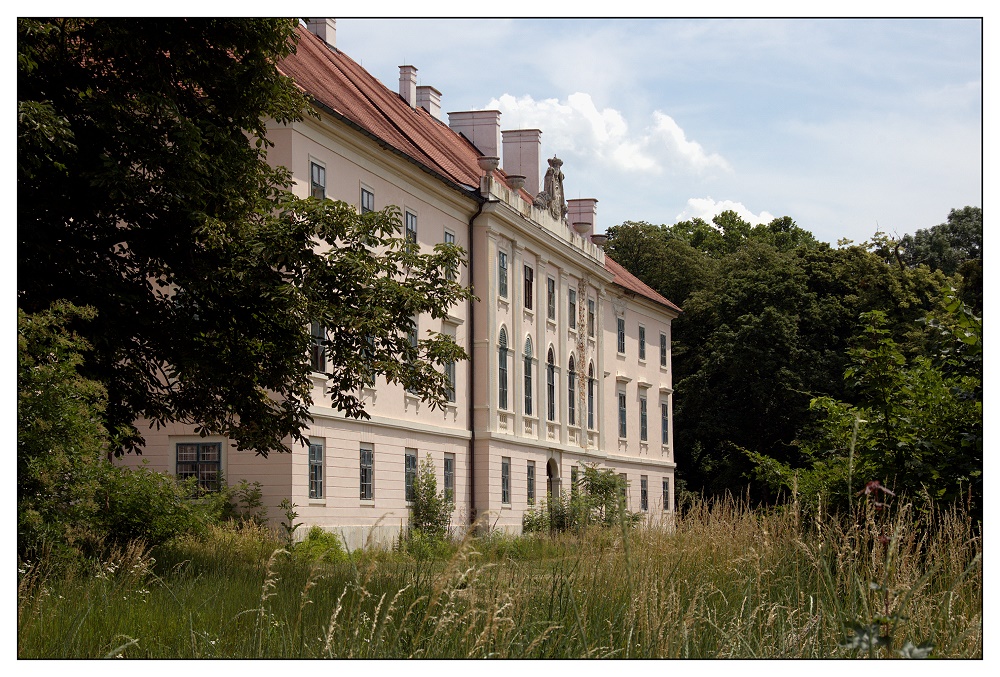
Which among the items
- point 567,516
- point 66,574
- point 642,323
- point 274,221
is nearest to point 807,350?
point 642,323

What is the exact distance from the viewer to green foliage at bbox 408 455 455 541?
31917mm

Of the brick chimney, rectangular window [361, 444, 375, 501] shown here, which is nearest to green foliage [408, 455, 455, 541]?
rectangular window [361, 444, 375, 501]

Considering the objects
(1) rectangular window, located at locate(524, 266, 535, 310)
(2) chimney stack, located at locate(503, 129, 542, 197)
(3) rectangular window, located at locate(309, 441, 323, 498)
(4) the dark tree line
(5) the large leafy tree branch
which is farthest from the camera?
(4) the dark tree line

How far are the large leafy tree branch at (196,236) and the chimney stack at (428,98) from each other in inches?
1068

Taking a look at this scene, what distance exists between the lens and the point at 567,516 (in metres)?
34.2

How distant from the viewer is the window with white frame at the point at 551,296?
4316 cm

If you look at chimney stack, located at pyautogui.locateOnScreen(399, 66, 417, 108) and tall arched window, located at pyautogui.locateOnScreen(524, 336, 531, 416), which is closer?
tall arched window, located at pyautogui.locateOnScreen(524, 336, 531, 416)

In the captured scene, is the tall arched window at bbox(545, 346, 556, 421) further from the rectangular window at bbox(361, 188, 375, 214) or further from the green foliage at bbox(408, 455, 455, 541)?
the rectangular window at bbox(361, 188, 375, 214)

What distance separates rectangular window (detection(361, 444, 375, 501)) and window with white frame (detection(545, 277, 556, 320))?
45.8 ft

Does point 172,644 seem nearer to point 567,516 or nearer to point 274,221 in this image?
point 274,221

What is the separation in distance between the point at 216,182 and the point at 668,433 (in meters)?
43.7

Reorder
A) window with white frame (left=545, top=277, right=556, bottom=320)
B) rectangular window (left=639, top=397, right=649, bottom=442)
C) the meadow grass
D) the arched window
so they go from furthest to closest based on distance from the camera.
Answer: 1. rectangular window (left=639, top=397, right=649, bottom=442)
2. the arched window
3. window with white frame (left=545, top=277, right=556, bottom=320)
4. the meadow grass

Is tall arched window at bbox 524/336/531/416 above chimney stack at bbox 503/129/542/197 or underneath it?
underneath
